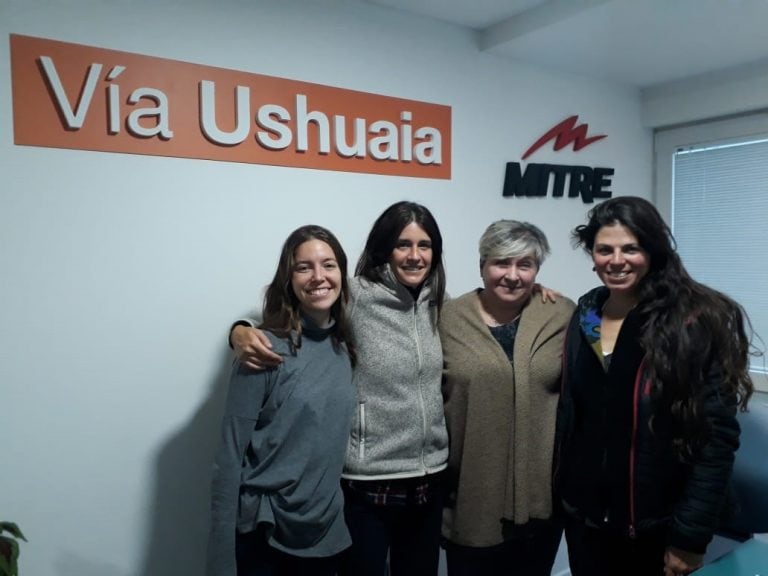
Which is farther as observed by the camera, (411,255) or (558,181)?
(558,181)

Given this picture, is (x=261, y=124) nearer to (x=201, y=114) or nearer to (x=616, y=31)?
(x=201, y=114)

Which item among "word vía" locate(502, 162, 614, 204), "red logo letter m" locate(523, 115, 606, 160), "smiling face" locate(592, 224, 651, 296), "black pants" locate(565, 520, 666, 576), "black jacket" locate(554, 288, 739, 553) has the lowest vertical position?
"black pants" locate(565, 520, 666, 576)

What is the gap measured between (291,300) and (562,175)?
182 centimetres

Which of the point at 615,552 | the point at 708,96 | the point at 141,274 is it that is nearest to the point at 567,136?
the point at 708,96

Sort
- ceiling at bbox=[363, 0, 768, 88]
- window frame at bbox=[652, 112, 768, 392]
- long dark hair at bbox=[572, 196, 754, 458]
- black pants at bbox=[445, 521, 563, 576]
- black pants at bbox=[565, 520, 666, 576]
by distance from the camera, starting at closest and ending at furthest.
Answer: long dark hair at bbox=[572, 196, 754, 458]
black pants at bbox=[565, 520, 666, 576]
black pants at bbox=[445, 521, 563, 576]
ceiling at bbox=[363, 0, 768, 88]
window frame at bbox=[652, 112, 768, 392]

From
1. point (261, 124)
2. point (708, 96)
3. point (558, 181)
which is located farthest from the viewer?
point (708, 96)

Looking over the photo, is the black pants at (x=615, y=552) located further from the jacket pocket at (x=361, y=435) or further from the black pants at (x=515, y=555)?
the jacket pocket at (x=361, y=435)

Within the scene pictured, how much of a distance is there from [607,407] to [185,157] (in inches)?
56.2

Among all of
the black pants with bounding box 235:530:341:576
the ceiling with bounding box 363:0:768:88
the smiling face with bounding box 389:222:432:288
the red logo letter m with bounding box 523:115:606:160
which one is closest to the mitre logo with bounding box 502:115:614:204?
the red logo letter m with bounding box 523:115:606:160

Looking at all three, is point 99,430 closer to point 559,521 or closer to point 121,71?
point 121,71

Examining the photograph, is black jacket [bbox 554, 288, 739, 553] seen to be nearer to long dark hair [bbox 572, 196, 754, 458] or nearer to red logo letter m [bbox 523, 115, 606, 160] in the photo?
long dark hair [bbox 572, 196, 754, 458]

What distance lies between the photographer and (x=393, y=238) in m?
1.72

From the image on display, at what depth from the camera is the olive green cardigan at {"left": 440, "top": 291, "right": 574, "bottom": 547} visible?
171cm

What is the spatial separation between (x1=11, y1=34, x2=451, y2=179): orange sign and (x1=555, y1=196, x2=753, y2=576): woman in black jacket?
0.94 meters
